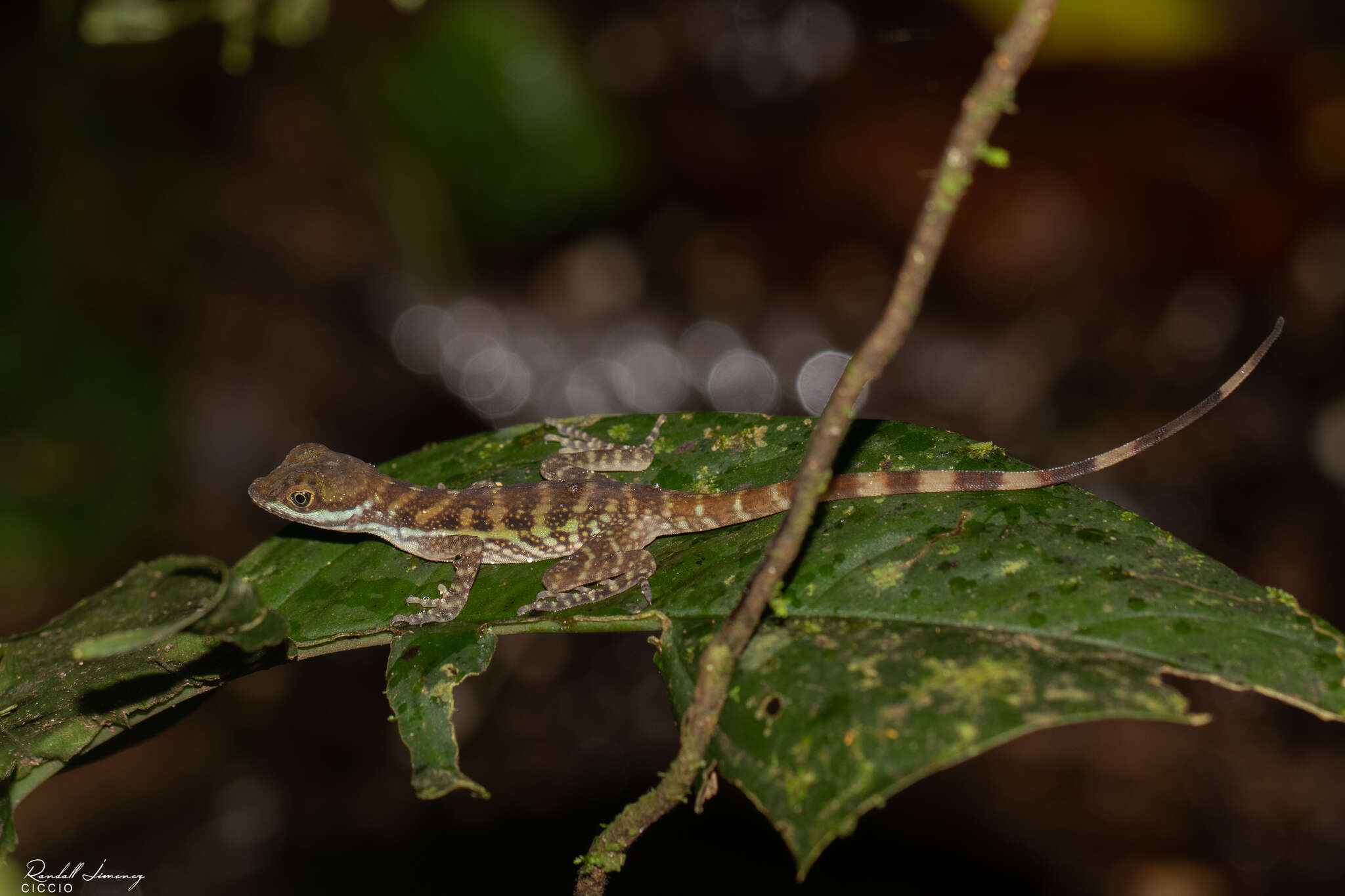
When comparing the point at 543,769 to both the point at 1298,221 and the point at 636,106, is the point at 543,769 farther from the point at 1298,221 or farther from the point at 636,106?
the point at 1298,221

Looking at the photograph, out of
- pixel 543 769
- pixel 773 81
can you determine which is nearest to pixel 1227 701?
pixel 543 769

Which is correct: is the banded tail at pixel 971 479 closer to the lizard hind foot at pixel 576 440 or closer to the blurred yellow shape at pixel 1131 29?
the lizard hind foot at pixel 576 440

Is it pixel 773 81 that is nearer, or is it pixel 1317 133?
pixel 1317 133

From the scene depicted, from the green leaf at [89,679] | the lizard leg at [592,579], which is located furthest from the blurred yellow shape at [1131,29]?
the green leaf at [89,679]

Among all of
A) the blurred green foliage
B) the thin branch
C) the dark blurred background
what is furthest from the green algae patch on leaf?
the blurred green foliage

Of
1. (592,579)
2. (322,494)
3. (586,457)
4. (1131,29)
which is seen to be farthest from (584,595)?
(1131,29)

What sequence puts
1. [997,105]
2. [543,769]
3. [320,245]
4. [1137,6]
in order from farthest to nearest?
[320,245] → [1137,6] → [543,769] → [997,105]

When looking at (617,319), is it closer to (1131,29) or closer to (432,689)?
(1131,29)
